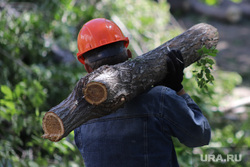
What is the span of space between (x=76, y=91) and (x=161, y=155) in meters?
0.62

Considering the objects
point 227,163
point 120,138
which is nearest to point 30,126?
point 120,138

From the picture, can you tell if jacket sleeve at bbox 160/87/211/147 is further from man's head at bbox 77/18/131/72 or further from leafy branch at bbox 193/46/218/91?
leafy branch at bbox 193/46/218/91

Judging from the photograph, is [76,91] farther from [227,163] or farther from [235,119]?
[235,119]

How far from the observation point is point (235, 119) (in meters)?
5.32

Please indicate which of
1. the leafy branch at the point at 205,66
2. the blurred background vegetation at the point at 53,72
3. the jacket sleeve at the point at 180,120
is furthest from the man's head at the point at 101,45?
the blurred background vegetation at the point at 53,72

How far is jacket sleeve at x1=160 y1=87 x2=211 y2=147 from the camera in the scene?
174 cm

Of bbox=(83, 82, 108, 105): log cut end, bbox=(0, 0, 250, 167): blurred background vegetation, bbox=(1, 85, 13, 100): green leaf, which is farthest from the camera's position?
bbox=(0, 0, 250, 167): blurred background vegetation

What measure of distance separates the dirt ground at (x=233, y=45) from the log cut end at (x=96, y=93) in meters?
6.67

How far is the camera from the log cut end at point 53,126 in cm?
166

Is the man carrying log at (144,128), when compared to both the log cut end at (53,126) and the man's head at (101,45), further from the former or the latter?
the log cut end at (53,126)

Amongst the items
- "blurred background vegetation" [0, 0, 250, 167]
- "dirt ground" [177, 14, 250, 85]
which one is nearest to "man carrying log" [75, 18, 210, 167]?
"blurred background vegetation" [0, 0, 250, 167]

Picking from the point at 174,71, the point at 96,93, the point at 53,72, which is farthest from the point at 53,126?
the point at 53,72

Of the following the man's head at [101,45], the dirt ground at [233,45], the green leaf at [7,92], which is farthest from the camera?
the dirt ground at [233,45]

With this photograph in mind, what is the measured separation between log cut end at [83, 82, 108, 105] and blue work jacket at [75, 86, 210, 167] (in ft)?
0.71
